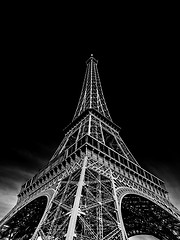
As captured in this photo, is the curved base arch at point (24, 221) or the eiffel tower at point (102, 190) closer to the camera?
the eiffel tower at point (102, 190)

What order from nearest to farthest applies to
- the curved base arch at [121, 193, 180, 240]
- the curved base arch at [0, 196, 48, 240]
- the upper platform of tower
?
the curved base arch at [121, 193, 180, 240] < the curved base arch at [0, 196, 48, 240] < the upper platform of tower

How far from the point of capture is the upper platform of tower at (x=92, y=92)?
43.5m

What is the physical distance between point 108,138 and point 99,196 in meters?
21.9

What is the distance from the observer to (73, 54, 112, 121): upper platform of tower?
143 ft

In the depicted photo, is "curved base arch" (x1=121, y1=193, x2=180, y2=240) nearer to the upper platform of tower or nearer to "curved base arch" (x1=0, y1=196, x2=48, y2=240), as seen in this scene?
"curved base arch" (x1=0, y1=196, x2=48, y2=240)

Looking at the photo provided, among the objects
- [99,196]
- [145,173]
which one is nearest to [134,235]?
[145,173]

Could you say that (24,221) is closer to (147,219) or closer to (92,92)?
(147,219)

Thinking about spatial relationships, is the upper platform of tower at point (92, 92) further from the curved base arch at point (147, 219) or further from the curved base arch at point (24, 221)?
the curved base arch at point (24, 221)

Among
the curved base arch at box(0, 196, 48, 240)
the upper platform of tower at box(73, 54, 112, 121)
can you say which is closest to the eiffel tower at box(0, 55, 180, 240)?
the curved base arch at box(0, 196, 48, 240)

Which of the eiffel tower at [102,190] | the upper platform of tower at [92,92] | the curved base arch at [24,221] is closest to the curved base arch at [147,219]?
the eiffel tower at [102,190]

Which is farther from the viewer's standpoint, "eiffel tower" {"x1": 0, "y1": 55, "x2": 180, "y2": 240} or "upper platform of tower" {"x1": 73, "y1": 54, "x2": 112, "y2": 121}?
"upper platform of tower" {"x1": 73, "y1": 54, "x2": 112, "y2": 121}

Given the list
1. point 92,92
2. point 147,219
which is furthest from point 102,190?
point 92,92

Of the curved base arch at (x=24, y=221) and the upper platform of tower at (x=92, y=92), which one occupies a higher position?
the upper platform of tower at (x=92, y=92)

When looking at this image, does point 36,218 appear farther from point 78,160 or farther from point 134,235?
point 134,235
